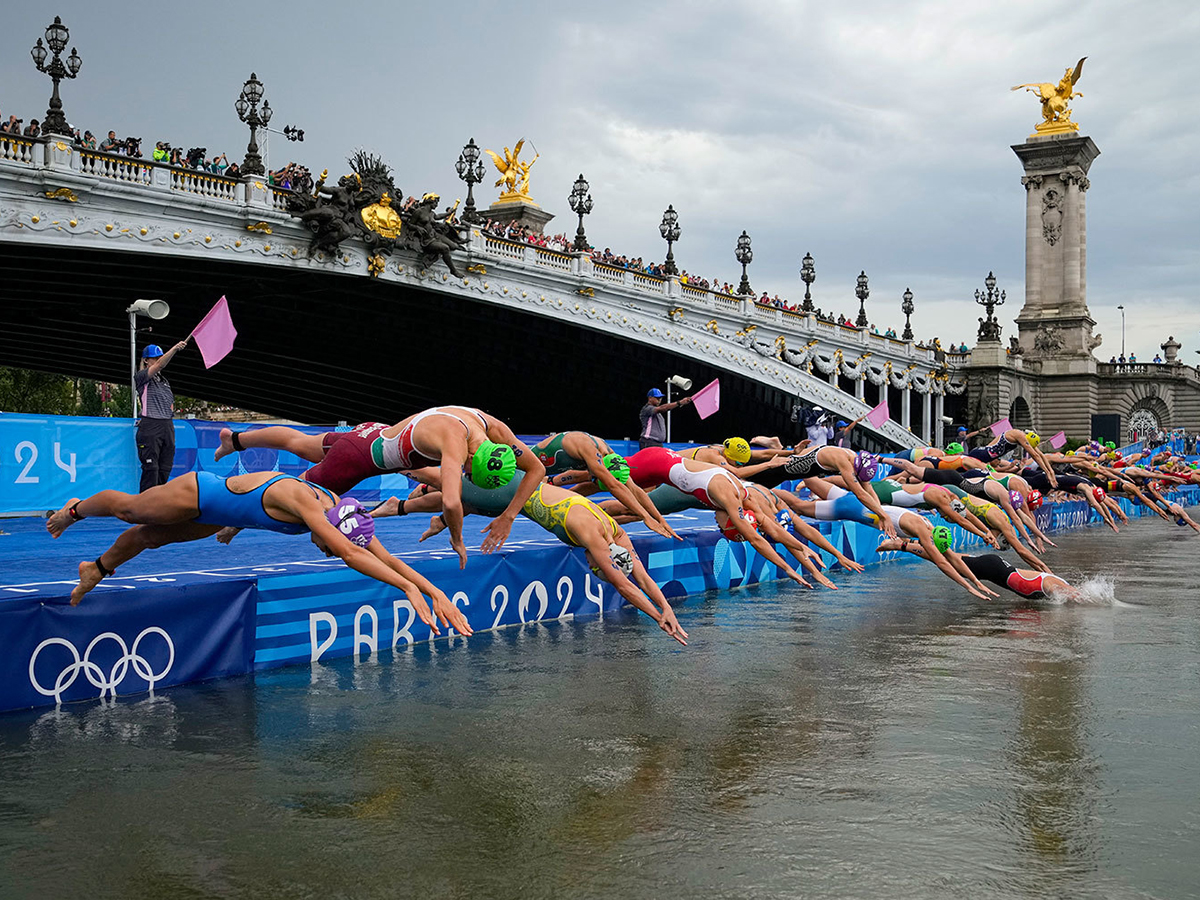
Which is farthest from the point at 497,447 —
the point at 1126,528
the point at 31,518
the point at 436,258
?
the point at 436,258

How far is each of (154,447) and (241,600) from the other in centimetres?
909

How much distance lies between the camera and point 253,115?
40.7 meters

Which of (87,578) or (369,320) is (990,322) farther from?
(87,578)

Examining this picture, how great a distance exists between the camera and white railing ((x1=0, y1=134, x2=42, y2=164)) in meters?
34.7

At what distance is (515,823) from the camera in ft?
21.8

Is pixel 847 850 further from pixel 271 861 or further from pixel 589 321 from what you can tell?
pixel 589 321

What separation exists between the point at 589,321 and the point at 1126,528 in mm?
26224

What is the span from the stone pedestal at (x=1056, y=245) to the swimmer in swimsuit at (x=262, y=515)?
9134cm

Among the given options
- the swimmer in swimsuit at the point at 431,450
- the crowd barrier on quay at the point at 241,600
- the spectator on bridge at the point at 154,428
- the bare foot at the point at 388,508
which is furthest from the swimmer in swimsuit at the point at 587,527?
the spectator on bridge at the point at 154,428

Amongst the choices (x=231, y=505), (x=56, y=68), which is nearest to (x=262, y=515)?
(x=231, y=505)

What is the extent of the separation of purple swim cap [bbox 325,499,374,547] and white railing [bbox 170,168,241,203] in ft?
112

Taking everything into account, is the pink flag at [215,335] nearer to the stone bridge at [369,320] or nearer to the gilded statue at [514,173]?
the stone bridge at [369,320]

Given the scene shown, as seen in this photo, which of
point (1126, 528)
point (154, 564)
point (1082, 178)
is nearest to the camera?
point (154, 564)

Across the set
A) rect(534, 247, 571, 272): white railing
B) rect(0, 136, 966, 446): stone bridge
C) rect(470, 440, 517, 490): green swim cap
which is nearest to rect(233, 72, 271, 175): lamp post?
rect(0, 136, 966, 446): stone bridge
